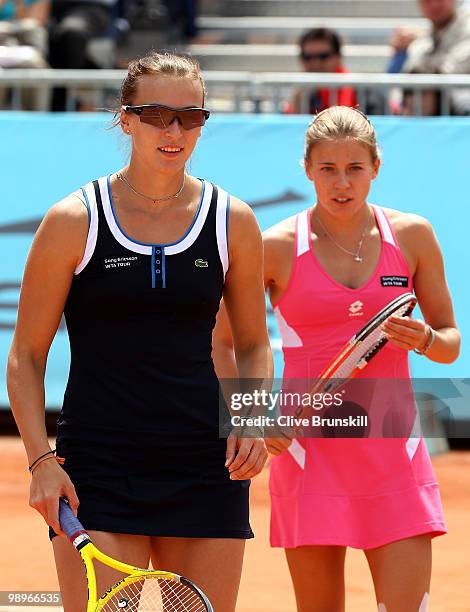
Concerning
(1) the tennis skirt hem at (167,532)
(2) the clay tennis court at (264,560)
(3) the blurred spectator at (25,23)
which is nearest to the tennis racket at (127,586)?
(1) the tennis skirt hem at (167,532)

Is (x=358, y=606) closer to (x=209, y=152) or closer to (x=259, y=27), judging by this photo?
(x=209, y=152)

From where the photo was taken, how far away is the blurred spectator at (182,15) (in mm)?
14289

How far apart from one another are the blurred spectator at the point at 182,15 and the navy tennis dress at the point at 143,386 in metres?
11.7

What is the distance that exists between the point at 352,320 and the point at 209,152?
17.5ft

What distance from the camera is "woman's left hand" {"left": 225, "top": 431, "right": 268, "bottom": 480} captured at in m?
3.00

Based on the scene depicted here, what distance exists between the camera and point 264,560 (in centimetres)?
655

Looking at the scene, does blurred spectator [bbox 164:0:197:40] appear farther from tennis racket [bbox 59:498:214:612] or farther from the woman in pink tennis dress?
tennis racket [bbox 59:498:214:612]

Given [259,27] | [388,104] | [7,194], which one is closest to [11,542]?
[7,194]

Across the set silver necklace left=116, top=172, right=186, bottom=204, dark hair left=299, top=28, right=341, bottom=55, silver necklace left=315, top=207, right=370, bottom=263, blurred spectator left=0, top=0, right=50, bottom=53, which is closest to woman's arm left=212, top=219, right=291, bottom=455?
silver necklace left=315, top=207, right=370, bottom=263

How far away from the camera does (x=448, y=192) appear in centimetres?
879

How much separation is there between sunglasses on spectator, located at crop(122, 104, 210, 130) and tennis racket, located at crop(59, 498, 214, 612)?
99cm

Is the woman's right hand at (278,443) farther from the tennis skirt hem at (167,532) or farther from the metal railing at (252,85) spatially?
the metal railing at (252,85)

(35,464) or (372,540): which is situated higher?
(35,464)

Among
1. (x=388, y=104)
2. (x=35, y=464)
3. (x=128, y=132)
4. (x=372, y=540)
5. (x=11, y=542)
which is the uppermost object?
(x=388, y=104)
